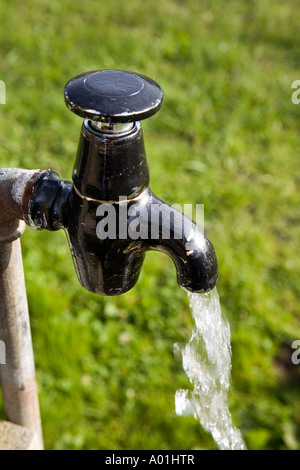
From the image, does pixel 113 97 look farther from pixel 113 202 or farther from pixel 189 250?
pixel 189 250

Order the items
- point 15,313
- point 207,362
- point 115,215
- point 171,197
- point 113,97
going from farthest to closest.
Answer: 1. point 171,197
2. point 207,362
3. point 15,313
4. point 115,215
5. point 113,97

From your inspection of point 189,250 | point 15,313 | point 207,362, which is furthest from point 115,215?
point 207,362

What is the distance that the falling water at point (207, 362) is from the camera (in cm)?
142

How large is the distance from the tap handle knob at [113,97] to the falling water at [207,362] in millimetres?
535

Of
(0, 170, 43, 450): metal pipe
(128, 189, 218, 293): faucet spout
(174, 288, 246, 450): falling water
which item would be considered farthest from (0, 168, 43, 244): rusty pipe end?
(174, 288, 246, 450): falling water

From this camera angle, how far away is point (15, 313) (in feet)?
4.52

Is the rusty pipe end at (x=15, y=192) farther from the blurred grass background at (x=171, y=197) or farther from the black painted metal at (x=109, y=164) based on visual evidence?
the blurred grass background at (x=171, y=197)

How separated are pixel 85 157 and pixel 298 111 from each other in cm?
343

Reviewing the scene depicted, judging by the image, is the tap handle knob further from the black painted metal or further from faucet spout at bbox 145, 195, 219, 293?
faucet spout at bbox 145, 195, 219, 293

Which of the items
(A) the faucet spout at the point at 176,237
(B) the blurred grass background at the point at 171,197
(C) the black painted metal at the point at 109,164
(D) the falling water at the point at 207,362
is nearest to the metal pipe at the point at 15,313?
(C) the black painted metal at the point at 109,164

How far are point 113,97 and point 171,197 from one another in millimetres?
2391

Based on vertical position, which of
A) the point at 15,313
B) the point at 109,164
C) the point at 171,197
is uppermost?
the point at 109,164

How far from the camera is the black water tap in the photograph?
0.98 metres

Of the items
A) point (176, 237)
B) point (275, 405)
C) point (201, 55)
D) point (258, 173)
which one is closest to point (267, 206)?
point (258, 173)
